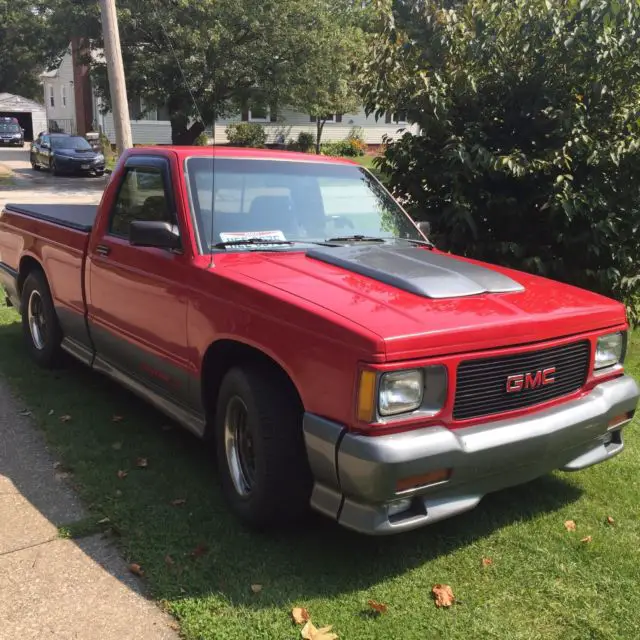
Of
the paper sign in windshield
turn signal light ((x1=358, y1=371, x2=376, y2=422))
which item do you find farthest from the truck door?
turn signal light ((x1=358, y1=371, x2=376, y2=422))

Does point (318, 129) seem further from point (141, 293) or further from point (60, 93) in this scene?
point (141, 293)

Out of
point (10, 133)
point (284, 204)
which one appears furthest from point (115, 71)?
point (10, 133)

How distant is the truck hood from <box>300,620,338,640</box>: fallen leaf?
112cm

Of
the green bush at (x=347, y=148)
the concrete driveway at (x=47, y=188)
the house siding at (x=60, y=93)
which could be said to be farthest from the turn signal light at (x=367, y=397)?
the house siding at (x=60, y=93)

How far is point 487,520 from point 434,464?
106cm

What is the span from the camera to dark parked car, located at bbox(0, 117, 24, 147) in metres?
43.3

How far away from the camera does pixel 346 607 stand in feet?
9.48

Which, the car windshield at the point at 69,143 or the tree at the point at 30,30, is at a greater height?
the tree at the point at 30,30

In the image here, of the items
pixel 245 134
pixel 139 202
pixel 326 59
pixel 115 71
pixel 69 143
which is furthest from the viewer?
pixel 245 134

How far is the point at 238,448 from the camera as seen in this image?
351 centimetres

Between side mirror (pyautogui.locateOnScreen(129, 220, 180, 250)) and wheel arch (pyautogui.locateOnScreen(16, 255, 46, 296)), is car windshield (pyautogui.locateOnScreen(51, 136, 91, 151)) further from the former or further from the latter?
side mirror (pyautogui.locateOnScreen(129, 220, 180, 250))

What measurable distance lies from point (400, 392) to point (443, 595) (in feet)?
3.11

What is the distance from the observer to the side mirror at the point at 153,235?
3.66 metres

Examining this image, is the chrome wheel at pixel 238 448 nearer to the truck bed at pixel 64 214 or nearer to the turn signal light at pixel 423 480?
the turn signal light at pixel 423 480
